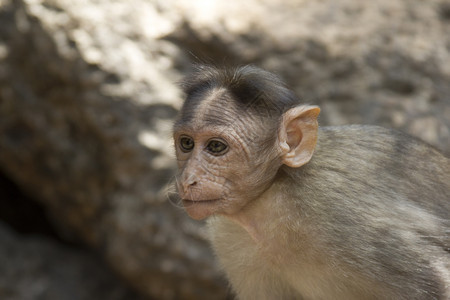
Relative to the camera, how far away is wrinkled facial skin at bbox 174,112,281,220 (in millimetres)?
3660

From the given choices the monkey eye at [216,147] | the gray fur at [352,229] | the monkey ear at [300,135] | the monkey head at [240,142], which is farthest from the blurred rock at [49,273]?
the monkey ear at [300,135]

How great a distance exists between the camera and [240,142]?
3.70m

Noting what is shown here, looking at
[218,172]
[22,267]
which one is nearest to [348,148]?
[218,172]

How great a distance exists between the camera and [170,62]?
650 centimetres

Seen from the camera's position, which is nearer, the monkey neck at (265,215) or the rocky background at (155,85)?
the monkey neck at (265,215)

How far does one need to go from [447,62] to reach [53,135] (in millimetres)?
4266

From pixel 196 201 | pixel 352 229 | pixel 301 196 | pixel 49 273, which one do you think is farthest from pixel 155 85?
pixel 352 229

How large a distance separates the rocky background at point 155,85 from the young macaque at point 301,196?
7.93 feet

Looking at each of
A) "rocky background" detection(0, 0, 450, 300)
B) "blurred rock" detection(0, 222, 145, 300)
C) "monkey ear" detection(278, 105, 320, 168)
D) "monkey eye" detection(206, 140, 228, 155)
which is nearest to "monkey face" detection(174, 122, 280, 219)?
"monkey eye" detection(206, 140, 228, 155)

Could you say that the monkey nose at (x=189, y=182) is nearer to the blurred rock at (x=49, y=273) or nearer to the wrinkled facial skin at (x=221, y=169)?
the wrinkled facial skin at (x=221, y=169)

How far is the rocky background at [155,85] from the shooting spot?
6.37 metres

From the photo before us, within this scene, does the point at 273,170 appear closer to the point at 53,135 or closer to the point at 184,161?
the point at 184,161

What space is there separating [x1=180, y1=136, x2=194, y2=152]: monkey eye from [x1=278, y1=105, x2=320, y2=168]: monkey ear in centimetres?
53

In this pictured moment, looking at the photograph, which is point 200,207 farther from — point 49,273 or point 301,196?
point 49,273
